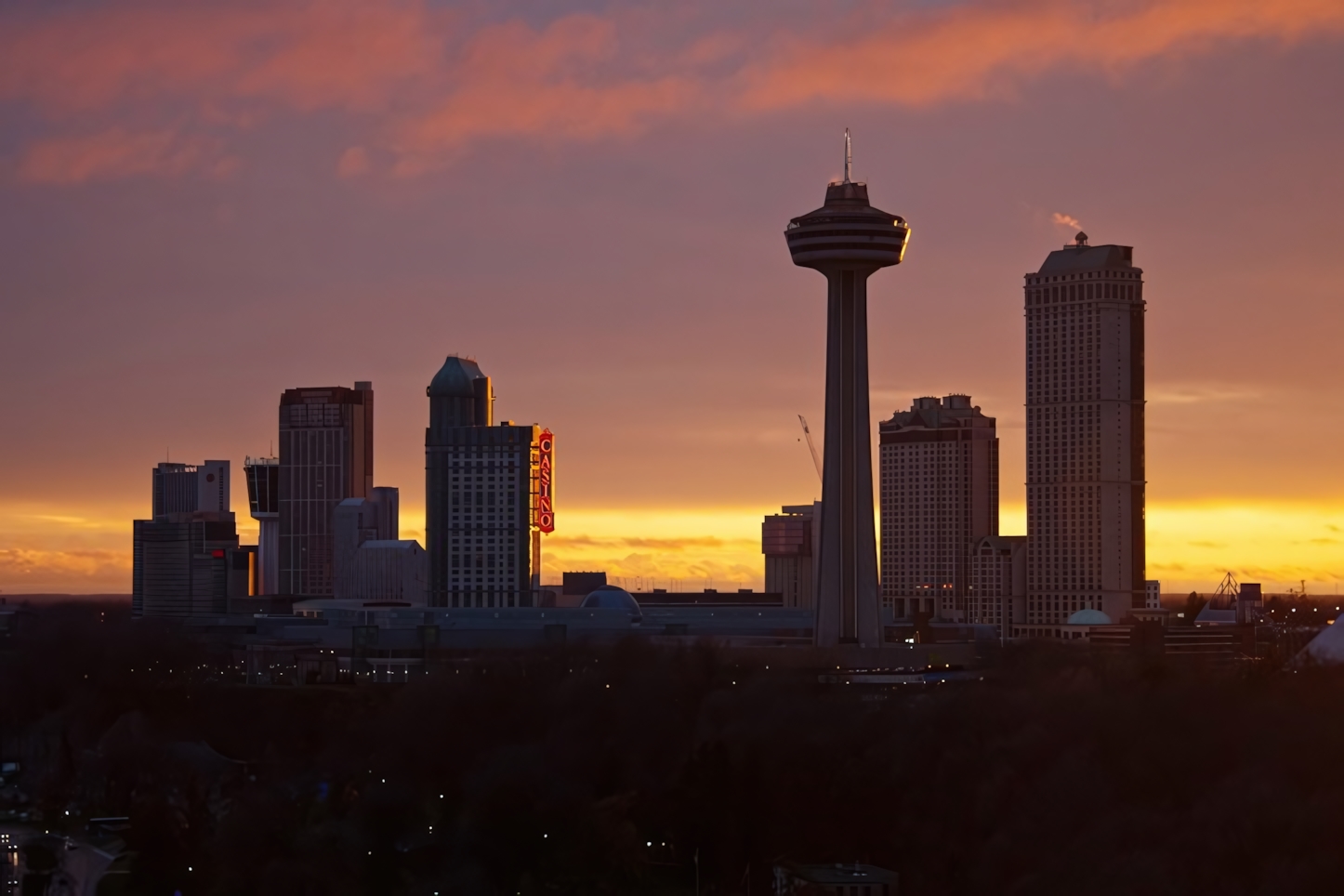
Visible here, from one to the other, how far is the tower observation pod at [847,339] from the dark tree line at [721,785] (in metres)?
26.2

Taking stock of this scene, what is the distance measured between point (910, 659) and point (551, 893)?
94253 mm

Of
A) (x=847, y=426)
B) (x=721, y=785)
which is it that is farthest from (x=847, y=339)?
(x=721, y=785)

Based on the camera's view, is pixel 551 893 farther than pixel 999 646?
No

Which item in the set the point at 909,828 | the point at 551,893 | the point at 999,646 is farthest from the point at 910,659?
the point at 551,893

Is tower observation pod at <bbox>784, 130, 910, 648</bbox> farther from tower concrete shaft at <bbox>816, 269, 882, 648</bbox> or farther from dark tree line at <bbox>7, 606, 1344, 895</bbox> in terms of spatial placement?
dark tree line at <bbox>7, 606, 1344, 895</bbox>

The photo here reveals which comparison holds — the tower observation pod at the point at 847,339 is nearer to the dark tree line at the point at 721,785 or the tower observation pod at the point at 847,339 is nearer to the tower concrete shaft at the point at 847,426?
the tower concrete shaft at the point at 847,426

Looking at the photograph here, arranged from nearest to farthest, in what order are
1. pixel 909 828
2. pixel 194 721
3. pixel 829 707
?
pixel 909 828, pixel 829 707, pixel 194 721

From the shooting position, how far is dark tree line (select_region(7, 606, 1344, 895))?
86.9 m

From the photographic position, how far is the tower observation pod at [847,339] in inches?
6427

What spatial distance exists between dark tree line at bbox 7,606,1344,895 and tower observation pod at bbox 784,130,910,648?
2616cm

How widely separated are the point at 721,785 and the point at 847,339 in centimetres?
6851

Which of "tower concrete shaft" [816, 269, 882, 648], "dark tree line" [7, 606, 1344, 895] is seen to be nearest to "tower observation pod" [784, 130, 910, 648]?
"tower concrete shaft" [816, 269, 882, 648]

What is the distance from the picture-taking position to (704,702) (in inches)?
4875

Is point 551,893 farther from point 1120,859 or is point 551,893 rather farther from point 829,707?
point 829,707
